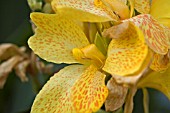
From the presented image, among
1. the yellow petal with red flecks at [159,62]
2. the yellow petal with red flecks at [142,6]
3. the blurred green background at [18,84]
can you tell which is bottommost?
the blurred green background at [18,84]

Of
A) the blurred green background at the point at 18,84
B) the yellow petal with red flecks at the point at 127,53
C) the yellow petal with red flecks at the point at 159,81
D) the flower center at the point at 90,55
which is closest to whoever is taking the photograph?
the yellow petal with red flecks at the point at 127,53

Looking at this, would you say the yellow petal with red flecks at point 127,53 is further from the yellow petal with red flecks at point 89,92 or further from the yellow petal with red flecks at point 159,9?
the yellow petal with red flecks at point 159,9

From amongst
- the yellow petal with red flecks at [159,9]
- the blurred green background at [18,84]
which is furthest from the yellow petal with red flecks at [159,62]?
the blurred green background at [18,84]

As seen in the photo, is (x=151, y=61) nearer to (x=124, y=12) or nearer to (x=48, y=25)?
(x=124, y=12)

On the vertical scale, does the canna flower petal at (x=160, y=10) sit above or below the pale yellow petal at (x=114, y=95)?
above

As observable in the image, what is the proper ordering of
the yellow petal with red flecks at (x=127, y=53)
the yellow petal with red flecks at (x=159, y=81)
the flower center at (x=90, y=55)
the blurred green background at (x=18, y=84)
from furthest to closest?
the blurred green background at (x=18, y=84) < the yellow petal with red flecks at (x=159, y=81) < the flower center at (x=90, y=55) < the yellow petal with red flecks at (x=127, y=53)

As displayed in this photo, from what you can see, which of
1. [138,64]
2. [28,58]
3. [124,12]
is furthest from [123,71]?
[28,58]
